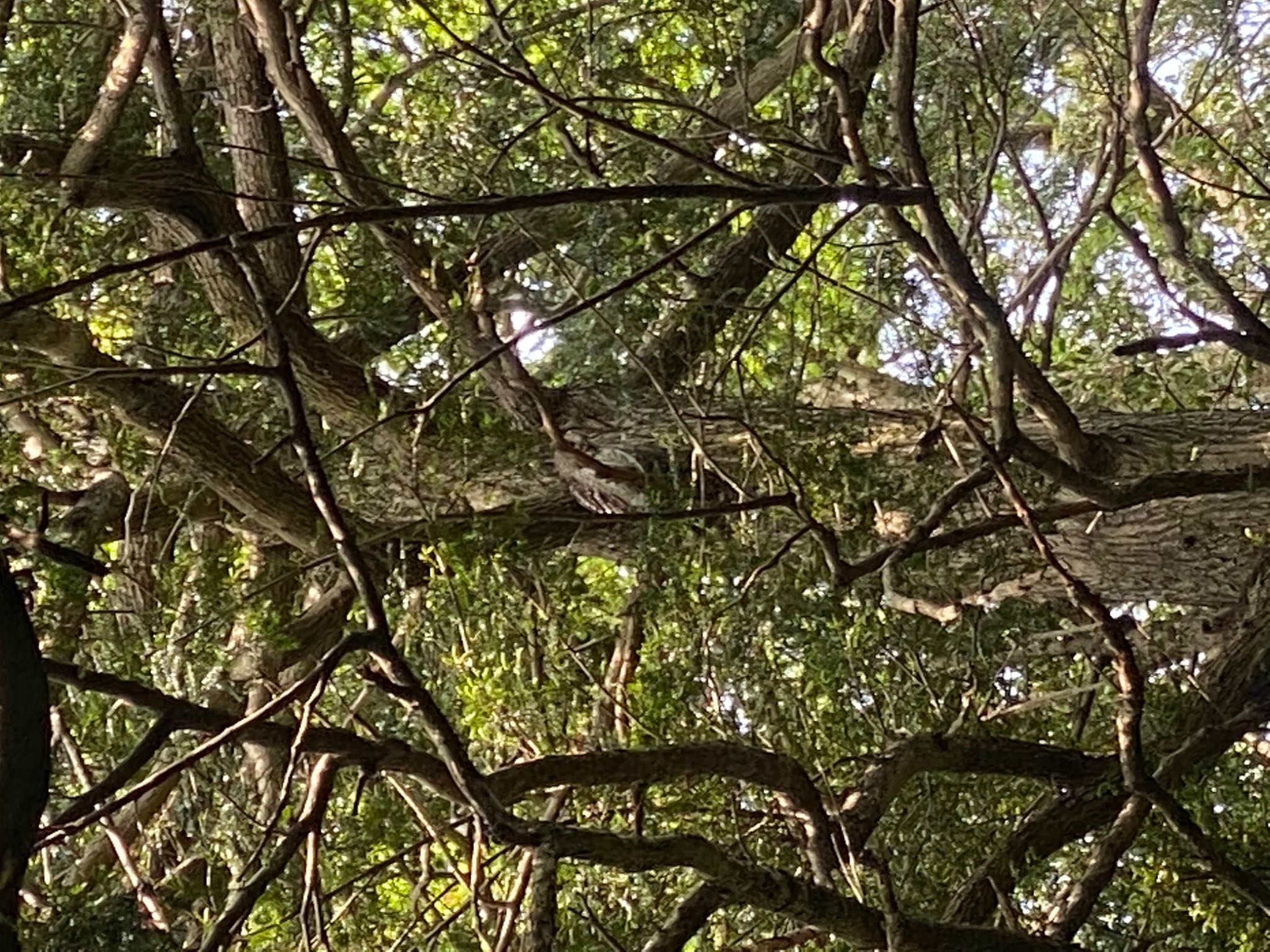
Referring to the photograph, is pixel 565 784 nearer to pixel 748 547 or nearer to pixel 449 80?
pixel 748 547

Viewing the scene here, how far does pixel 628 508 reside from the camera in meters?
3.47

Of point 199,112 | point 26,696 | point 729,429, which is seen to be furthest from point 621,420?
point 26,696

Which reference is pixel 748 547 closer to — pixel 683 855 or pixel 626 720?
pixel 626 720

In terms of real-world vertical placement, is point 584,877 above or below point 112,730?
below

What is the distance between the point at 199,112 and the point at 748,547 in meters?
1.77

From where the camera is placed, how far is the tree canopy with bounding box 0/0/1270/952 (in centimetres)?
249

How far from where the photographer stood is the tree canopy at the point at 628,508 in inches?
97.9

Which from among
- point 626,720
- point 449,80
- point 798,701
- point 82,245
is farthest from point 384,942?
point 449,80

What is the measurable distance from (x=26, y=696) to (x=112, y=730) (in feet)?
8.32

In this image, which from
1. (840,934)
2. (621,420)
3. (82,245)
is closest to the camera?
(840,934)

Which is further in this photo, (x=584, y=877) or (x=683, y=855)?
(x=584, y=877)

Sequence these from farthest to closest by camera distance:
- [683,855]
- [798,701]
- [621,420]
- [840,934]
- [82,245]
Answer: [621,420] → [82,245] → [798,701] → [840,934] → [683,855]

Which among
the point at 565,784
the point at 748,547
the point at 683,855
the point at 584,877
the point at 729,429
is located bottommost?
the point at 683,855

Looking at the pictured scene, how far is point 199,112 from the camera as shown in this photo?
11.6ft
